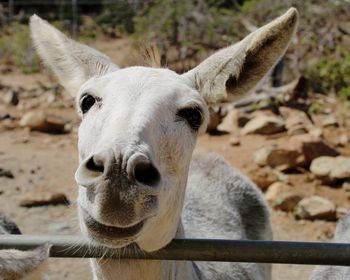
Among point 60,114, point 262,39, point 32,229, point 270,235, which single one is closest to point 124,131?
point 262,39

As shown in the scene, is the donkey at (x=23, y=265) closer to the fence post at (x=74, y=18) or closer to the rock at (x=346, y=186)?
the rock at (x=346, y=186)

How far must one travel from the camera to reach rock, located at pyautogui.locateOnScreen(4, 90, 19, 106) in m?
14.1

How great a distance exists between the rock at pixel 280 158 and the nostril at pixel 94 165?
22.8 feet

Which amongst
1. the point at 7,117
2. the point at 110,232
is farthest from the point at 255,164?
the point at 110,232

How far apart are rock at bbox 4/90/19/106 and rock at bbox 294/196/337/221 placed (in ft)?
27.7

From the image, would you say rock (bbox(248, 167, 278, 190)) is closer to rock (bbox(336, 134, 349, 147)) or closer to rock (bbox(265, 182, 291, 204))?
rock (bbox(265, 182, 291, 204))

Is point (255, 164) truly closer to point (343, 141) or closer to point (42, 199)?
point (343, 141)

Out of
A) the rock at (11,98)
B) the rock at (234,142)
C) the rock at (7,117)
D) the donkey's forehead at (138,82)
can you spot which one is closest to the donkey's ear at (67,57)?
the donkey's forehead at (138,82)

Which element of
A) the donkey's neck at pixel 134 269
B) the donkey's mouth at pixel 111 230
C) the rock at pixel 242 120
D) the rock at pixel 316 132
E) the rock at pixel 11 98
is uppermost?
the donkey's mouth at pixel 111 230

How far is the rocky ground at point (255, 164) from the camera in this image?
7789mm

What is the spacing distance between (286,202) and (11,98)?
842 cm

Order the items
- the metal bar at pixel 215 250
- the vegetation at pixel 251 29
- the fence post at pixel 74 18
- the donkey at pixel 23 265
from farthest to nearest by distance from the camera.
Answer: the fence post at pixel 74 18 < the vegetation at pixel 251 29 < the metal bar at pixel 215 250 < the donkey at pixel 23 265

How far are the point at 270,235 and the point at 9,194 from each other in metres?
4.49

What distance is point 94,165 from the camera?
8.01 ft
